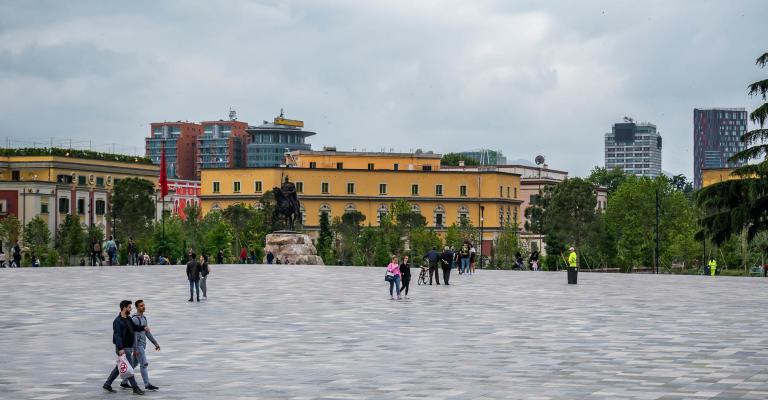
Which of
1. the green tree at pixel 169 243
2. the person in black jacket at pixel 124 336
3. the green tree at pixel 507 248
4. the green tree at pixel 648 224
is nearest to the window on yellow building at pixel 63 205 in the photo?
the green tree at pixel 169 243

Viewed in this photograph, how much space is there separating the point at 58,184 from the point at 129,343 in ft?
324

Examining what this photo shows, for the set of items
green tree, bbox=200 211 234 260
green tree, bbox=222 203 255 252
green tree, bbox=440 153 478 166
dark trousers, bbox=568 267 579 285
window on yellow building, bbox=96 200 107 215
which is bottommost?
dark trousers, bbox=568 267 579 285

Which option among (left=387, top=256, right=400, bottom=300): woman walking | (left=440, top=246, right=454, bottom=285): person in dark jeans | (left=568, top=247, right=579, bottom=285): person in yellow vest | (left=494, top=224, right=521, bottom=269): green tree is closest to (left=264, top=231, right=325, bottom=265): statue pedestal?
(left=440, top=246, right=454, bottom=285): person in dark jeans

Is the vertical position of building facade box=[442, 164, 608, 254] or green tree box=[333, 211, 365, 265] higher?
building facade box=[442, 164, 608, 254]

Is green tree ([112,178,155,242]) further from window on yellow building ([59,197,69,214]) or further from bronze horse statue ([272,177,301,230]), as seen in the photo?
bronze horse statue ([272,177,301,230])

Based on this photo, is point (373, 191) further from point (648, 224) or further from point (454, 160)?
point (454, 160)

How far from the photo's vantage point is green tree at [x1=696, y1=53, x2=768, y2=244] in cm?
4800

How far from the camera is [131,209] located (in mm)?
105938

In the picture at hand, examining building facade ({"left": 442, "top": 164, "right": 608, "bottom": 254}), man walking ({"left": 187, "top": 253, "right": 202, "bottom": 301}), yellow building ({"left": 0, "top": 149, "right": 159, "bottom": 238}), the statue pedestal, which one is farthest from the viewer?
building facade ({"left": 442, "top": 164, "right": 608, "bottom": 254})

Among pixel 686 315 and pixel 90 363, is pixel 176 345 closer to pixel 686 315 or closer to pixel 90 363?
pixel 90 363

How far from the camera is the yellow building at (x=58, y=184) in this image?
109688mm

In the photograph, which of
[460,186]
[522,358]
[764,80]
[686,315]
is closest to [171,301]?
[686,315]

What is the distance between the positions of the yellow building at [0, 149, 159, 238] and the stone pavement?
2616 inches

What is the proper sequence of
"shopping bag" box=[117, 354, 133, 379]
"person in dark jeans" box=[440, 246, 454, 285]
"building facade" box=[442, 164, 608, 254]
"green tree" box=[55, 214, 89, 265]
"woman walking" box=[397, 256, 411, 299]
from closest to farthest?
1. "shopping bag" box=[117, 354, 133, 379]
2. "woman walking" box=[397, 256, 411, 299]
3. "person in dark jeans" box=[440, 246, 454, 285]
4. "green tree" box=[55, 214, 89, 265]
5. "building facade" box=[442, 164, 608, 254]
